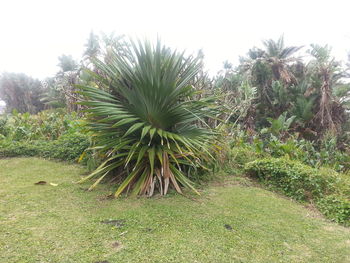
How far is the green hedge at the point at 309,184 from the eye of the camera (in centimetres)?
332

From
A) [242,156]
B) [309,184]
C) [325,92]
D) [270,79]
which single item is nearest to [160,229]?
[309,184]

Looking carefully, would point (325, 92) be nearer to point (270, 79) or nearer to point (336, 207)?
point (270, 79)

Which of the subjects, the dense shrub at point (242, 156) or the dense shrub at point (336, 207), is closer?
the dense shrub at point (336, 207)

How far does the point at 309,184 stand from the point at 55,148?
494cm

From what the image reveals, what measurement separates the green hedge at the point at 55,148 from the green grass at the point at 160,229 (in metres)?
1.43

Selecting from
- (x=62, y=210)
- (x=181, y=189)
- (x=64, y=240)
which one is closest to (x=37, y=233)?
(x=64, y=240)

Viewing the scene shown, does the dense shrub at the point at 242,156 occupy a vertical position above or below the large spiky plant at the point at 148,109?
below

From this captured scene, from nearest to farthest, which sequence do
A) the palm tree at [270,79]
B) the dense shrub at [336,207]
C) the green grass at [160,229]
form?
the green grass at [160,229], the dense shrub at [336,207], the palm tree at [270,79]

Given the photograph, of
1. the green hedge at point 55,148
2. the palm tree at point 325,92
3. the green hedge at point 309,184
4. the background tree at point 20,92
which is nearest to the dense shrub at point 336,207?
the green hedge at point 309,184

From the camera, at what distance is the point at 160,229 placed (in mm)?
2463

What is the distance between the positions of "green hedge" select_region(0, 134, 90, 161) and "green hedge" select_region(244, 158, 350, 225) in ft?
11.2

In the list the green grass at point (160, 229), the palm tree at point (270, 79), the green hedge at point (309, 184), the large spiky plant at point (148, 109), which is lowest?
the green grass at point (160, 229)

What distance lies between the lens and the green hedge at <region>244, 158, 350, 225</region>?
10.9 feet

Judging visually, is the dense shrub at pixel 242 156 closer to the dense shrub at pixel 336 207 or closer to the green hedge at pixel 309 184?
the green hedge at pixel 309 184
